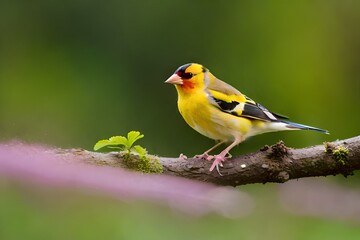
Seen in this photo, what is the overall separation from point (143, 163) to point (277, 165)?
443mm

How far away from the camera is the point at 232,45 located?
292 inches

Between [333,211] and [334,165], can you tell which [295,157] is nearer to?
[334,165]

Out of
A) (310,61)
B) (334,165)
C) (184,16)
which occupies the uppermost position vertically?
(184,16)

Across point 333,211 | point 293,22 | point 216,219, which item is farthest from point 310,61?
point 216,219

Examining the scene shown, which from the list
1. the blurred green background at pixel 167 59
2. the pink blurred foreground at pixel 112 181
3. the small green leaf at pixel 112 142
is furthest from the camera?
the blurred green background at pixel 167 59

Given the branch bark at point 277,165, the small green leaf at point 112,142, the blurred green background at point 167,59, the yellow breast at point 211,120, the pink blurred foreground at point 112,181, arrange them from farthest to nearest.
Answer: the blurred green background at point 167,59 < the yellow breast at point 211,120 < the branch bark at point 277,165 < the small green leaf at point 112,142 < the pink blurred foreground at point 112,181

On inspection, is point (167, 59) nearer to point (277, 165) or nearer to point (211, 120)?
point (211, 120)

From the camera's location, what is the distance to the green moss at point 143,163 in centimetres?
256

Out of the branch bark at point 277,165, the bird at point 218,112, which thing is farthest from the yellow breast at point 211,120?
the branch bark at point 277,165

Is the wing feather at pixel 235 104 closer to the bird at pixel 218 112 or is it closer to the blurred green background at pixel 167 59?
the bird at pixel 218 112

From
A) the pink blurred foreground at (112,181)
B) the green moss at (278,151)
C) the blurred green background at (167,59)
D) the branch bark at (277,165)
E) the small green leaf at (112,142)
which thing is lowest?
the pink blurred foreground at (112,181)

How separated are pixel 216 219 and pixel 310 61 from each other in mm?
5015

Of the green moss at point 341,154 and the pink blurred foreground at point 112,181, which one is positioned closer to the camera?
the pink blurred foreground at point 112,181

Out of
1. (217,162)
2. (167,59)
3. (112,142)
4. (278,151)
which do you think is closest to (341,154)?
(278,151)
